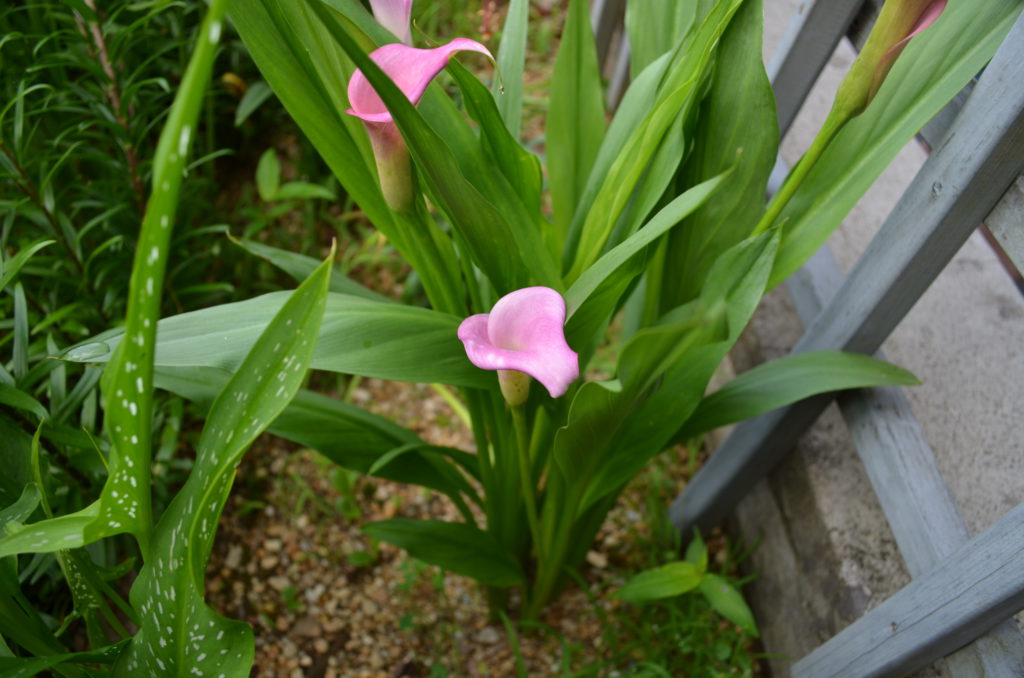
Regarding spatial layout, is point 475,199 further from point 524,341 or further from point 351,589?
point 351,589

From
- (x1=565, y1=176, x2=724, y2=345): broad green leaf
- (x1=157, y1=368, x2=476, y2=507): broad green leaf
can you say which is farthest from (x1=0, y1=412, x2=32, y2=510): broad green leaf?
(x1=565, y1=176, x2=724, y2=345): broad green leaf

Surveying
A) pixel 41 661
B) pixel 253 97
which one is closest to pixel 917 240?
pixel 41 661

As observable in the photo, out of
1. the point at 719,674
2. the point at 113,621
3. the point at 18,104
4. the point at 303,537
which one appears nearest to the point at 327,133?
the point at 18,104

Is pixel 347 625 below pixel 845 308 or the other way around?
below

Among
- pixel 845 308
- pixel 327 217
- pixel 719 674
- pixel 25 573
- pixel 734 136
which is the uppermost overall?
pixel 327 217

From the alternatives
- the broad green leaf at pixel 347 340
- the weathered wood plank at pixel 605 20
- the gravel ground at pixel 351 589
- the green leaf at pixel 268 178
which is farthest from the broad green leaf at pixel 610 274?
the weathered wood plank at pixel 605 20

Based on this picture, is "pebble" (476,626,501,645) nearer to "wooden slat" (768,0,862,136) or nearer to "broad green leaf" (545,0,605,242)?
"broad green leaf" (545,0,605,242)

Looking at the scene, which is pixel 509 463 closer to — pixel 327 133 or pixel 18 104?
pixel 327 133

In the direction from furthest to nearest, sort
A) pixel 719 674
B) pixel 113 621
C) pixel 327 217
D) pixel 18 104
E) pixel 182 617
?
pixel 327 217 → pixel 719 674 → pixel 18 104 → pixel 113 621 → pixel 182 617
